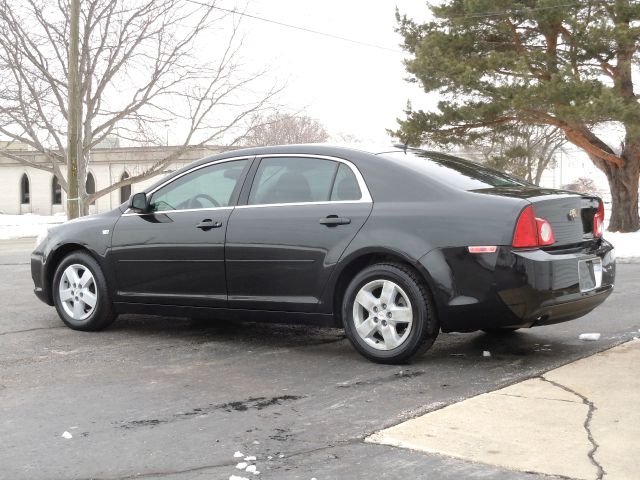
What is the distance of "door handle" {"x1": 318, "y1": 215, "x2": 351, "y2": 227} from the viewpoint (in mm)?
5957

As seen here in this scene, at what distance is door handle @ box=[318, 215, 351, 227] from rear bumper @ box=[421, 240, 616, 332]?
2.29 ft

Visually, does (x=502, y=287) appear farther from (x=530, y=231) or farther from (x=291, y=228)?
(x=291, y=228)

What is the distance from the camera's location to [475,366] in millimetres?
5762

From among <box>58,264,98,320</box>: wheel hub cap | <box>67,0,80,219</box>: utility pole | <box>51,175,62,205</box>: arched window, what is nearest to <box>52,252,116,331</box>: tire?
<box>58,264,98,320</box>: wheel hub cap

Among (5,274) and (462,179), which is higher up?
(462,179)

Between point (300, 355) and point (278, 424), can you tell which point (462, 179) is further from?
point (278, 424)

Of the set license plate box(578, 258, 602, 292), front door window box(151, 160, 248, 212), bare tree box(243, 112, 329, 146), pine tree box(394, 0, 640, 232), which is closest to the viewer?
license plate box(578, 258, 602, 292)

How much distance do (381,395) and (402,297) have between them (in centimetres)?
96

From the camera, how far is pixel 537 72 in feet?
81.3

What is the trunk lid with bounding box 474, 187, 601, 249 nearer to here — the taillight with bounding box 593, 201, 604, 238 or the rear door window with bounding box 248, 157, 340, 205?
the taillight with bounding box 593, 201, 604, 238

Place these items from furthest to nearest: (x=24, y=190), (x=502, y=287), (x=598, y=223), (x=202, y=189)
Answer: (x=24, y=190) → (x=202, y=189) → (x=598, y=223) → (x=502, y=287)

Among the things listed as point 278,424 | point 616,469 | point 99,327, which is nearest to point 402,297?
point 278,424

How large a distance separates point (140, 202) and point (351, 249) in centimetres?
204

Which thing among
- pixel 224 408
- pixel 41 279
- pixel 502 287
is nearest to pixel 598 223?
pixel 502 287
